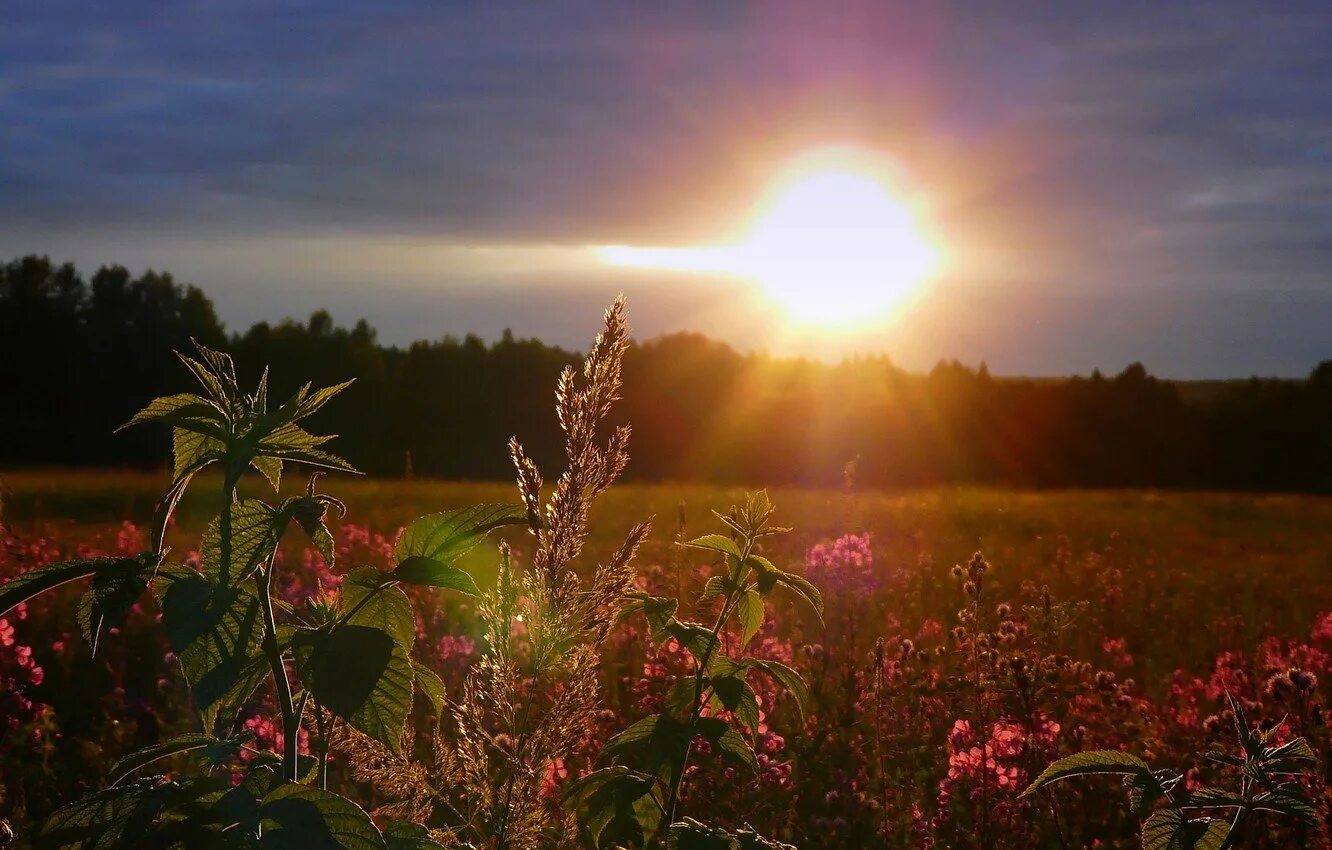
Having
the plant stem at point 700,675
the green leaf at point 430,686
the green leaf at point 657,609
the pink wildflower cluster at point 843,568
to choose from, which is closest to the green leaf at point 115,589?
the green leaf at point 430,686

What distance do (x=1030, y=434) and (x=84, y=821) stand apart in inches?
1707

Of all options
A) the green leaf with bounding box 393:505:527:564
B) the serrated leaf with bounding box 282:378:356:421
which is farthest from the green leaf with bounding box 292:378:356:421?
the green leaf with bounding box 393:505:527:564

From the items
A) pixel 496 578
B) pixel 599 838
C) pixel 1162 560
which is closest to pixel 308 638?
pixel 496 578

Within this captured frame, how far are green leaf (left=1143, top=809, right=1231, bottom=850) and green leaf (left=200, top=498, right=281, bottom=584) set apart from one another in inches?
56.5

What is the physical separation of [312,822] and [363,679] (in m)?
0.17

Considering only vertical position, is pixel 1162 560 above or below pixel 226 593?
below

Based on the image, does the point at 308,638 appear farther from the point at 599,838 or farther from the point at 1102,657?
the point at 1102,657

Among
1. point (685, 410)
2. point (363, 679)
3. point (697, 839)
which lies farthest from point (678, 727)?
point (685, 410)

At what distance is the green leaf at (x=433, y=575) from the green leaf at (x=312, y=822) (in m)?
0.28

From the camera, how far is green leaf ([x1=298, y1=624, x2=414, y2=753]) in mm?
1313

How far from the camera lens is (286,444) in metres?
1.44

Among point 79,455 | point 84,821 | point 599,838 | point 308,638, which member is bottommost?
point 79,455

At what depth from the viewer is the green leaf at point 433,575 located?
1407 mm

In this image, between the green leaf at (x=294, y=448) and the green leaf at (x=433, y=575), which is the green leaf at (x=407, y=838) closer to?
the green leaf at (x=433, y=575)
